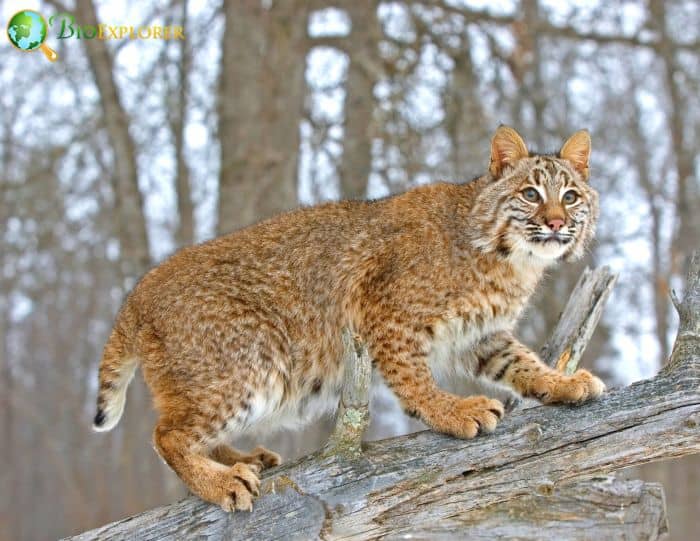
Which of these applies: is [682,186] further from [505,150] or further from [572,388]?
[572,388]

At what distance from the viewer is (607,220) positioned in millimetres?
10984

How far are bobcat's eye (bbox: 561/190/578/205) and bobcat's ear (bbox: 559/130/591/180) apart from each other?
292 millimetres

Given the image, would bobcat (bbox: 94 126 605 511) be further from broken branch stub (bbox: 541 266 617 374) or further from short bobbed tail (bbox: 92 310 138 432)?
broken branch stub (bbox: 541 266 617 374)

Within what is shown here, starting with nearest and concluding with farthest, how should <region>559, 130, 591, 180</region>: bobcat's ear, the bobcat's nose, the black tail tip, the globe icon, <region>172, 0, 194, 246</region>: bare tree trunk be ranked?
1. the bobcat's nose
2. the black tail tip
3. <region>559, 130, 591, 180</region>: bobcat's ear
4. the globe icon
5. <region>172, 0, 194, 246</region>: bare tree trunk

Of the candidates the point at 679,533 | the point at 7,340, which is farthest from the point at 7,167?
the point at 679,533

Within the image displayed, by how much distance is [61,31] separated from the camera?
8000 millimetres

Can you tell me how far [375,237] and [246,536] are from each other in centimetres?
174

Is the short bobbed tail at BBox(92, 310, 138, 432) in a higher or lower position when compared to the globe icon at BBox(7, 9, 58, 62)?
lower

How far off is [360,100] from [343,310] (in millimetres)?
4802

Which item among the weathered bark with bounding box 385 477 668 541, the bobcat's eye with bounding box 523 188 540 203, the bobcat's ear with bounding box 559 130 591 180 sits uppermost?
the bobcat's ear with bounding box 559 130 591 180

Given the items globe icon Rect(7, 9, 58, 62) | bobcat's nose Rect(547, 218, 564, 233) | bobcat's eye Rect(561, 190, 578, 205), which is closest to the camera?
bobcat's nose Rect(547, 218, 564, 233)

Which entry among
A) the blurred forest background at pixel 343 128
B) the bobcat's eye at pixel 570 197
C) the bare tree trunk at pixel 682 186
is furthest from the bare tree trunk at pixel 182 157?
the bare tree trunk at pixel 682 186

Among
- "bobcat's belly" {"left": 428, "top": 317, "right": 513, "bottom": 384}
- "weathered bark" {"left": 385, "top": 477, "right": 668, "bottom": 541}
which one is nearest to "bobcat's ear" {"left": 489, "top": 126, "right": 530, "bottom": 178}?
"bobcat's belly" {"left": 428, "top": 317, "right": 513, "bottom": 384}

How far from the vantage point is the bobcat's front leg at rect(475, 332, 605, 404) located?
3.84 metres
